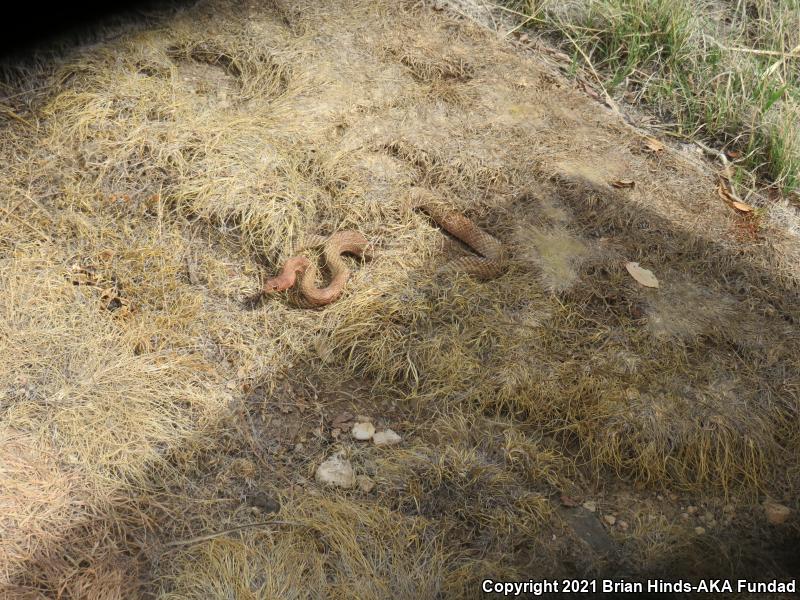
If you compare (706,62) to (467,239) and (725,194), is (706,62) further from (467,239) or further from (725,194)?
(467,239)

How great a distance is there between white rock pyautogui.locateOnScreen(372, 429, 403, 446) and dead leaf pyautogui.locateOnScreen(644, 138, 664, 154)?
286 cm

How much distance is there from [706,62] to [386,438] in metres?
3.92

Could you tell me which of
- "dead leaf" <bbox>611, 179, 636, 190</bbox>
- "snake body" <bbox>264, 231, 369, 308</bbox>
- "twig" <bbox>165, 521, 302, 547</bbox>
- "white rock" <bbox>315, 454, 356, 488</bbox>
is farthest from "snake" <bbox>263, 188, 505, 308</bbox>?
"twig" <bbox>165, 521, 302, 547</bbox>

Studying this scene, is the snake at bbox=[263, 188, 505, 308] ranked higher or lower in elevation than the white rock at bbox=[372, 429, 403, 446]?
higher

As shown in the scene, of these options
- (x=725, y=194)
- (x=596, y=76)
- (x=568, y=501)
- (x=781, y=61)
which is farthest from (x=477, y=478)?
(x=781, y=61)

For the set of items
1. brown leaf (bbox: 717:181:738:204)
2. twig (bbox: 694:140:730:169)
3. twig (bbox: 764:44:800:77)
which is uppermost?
twig (bbox: 764:44:800:77)

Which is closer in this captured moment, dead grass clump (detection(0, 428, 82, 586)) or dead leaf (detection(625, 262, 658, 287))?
dead grass clump (detection(0, 428, 82, 586))

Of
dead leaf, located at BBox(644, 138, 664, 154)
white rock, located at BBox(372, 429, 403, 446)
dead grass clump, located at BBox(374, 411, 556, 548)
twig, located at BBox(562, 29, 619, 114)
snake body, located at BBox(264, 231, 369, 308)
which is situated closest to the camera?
dead grass clump, located at BBox(374, 411, 556, 548)

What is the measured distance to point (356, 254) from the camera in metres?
3.95

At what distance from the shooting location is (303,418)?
10.9ft

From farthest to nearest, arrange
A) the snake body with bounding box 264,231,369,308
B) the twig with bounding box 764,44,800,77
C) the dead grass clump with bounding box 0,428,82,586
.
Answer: the twig with bounding box 764,44,800,77, the snake body with bounding box 264,231,369,308, the dead grass clump with bounding box 0,428,82,586

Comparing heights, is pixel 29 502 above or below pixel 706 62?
below

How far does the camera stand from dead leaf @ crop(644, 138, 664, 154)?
4.96 m

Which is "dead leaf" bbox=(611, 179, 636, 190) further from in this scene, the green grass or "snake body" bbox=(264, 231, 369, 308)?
"snake body" bbox=(264, 231, 369, 308)
